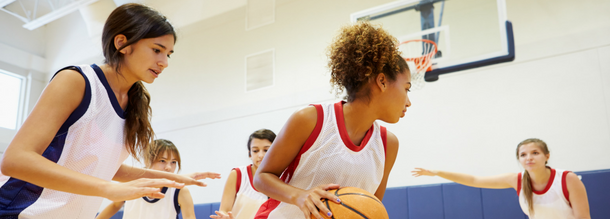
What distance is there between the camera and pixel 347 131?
1846 mm

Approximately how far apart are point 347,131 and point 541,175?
10.6ft

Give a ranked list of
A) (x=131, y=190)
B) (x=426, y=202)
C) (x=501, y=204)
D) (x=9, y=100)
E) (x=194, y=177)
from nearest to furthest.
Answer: (x=131, y=190)
(x=194, y=177)
(x=501, y=204)
(x=426, y=202)
(x=9, y=100)

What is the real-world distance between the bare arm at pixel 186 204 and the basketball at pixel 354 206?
2633 millimetres

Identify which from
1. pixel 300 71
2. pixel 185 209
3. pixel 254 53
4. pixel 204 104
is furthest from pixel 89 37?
pixel 185 209

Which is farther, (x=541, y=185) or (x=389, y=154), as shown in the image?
(x=541, y=185)

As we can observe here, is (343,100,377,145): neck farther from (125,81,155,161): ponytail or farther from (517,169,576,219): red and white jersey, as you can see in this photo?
(517,169,576,219): red and white jersey

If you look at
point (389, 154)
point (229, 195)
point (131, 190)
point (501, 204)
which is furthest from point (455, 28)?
point (131, 190)

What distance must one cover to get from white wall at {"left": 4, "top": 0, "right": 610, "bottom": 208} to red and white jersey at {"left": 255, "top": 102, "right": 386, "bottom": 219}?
3.67 m

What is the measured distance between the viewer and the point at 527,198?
417cm

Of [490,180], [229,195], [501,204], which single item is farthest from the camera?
[501,204]

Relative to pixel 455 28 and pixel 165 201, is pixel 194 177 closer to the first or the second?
pixel 165 201

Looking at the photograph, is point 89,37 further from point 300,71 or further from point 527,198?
point 527,198

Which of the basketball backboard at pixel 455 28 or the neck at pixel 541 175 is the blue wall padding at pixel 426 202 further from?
the basketball backboard at pixel 455 28

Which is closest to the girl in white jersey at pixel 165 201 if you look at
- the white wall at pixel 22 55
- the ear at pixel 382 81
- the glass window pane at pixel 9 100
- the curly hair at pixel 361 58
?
the curly hair at pixel 361 58
